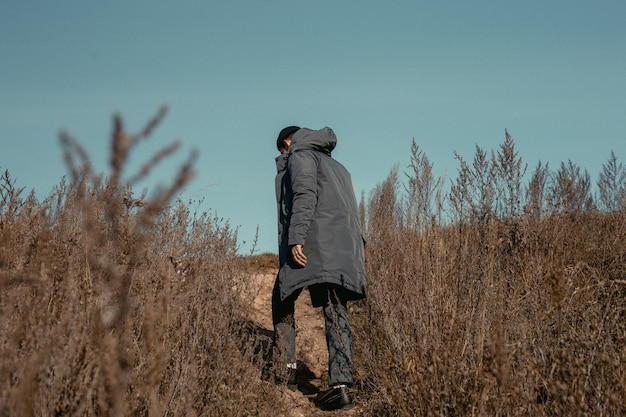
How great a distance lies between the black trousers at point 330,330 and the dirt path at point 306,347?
0.24 metres

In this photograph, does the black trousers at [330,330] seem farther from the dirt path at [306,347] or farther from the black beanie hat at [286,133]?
the black beanie hat at [286,133]

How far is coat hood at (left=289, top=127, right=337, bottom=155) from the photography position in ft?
14.1

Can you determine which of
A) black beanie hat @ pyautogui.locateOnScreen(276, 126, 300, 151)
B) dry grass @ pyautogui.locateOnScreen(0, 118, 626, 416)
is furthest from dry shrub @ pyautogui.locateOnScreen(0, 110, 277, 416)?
black beanie hat @ pyautogui.locateOnScreen(276, 126, 300, 151)

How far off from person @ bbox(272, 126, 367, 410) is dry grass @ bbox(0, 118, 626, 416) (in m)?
0.21

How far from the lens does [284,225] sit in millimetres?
4234

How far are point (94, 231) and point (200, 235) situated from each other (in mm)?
3674

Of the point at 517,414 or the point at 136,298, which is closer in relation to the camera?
the point at 517,414

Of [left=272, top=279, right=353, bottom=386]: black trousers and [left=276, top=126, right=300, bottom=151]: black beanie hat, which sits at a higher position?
[left=276, top=126, right=300, bottom=151]: black beanie hat

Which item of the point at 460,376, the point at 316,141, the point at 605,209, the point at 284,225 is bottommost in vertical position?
the point at 460,376

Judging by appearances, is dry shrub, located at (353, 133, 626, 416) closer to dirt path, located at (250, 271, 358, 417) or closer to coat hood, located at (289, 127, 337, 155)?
dirt path, located at (250, 271, 358, 417)

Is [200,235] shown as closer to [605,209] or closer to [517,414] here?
[517,414]

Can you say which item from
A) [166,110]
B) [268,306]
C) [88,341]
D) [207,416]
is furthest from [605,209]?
[166,110]

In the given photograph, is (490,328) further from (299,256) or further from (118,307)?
(118,307)

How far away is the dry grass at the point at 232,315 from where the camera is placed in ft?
4.93
